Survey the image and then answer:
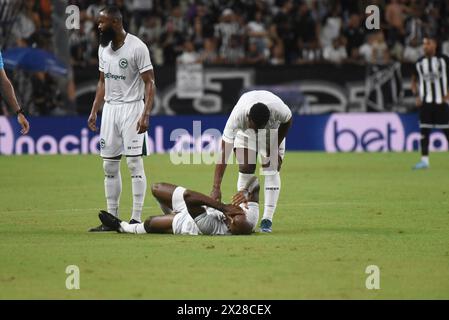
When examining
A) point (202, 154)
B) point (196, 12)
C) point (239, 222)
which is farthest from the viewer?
point (196, 12)

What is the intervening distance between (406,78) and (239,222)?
17581mm

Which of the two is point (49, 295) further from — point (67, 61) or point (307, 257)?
point (67, 61)

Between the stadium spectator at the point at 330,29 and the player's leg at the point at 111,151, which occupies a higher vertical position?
the stadium spectator at the point at 330,29

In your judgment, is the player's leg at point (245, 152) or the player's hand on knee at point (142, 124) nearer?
the player's leg at point (245, 152)

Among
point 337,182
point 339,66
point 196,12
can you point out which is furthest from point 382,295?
point 196,12

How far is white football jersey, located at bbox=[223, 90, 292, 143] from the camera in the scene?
12258 mm

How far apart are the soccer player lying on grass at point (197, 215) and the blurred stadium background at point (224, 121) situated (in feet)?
0.70

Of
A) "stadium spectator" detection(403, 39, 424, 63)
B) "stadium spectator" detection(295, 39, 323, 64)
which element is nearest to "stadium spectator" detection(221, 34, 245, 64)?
"stadium spectator" detection(295, 39, 323, 64)

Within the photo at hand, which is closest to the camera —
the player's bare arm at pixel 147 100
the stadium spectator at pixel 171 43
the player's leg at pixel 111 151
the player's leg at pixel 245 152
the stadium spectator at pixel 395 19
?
the player's leg at pixel 245 152

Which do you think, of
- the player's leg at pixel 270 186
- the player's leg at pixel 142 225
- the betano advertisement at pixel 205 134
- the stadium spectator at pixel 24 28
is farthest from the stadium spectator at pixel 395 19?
the player's leg at pixel 142 225

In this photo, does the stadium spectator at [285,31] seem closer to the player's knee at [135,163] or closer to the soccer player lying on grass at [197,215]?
the player's knee at [135,163]

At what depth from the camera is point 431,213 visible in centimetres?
1509

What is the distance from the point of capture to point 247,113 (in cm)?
1220

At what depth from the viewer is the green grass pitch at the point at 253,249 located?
9172mm
